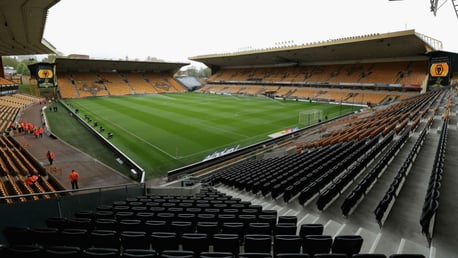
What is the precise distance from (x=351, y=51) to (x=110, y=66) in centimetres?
5506

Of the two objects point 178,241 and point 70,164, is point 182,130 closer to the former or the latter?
point 70,164

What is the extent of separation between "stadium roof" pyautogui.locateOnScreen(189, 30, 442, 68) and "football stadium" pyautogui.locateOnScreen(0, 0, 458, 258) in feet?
1.27

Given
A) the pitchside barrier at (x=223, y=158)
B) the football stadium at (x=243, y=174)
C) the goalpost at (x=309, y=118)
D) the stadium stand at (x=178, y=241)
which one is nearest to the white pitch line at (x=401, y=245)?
the football stadium at (x=243, y=174)

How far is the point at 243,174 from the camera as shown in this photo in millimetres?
10539

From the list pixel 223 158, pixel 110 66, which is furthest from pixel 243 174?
pixel 110 66

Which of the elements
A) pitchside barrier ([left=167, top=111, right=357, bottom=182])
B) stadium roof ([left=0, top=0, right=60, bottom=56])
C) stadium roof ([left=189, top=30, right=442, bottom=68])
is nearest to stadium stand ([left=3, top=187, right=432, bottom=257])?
pitchside barrier ([left=167, top=111, right=357, bottom=182])

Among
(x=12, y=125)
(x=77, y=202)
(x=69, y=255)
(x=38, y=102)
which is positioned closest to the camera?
(x=69, y=255)

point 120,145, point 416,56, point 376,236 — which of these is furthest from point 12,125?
point 416,56

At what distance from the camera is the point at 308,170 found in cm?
862

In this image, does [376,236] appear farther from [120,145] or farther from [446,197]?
[120,145]

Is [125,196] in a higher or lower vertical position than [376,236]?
lower

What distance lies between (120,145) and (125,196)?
11.0 metres

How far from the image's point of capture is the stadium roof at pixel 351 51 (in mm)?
33266

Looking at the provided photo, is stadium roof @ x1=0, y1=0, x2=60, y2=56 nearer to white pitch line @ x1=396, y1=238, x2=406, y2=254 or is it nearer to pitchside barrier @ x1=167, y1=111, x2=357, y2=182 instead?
pitchside barrier @ x1=167, y1=111, x2=357, y2=182
